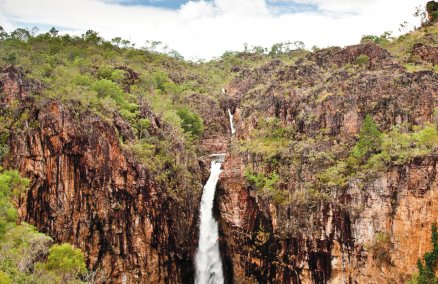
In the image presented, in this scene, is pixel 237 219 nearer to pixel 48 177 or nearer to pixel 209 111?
pixel 48 177

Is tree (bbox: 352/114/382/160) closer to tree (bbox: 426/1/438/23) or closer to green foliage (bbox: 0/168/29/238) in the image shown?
green foliage (bbox: 0/168/29/238)

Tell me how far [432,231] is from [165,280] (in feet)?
64.7

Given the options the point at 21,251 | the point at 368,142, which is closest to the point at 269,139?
the point at 368,142

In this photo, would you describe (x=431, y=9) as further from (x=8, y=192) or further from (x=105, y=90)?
(x=8, y=192)

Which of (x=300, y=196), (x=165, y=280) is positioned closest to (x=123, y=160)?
(x=165, y=280)

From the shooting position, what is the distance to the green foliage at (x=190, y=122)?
47.1 m

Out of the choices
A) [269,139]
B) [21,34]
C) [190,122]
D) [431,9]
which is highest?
[431,9]

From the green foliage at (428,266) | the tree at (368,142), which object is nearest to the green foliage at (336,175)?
the tree at (368,142)

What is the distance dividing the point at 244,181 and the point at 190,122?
1519 centimetres

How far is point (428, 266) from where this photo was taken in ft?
82.2

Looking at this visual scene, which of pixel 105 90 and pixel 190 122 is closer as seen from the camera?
pixel 105 90

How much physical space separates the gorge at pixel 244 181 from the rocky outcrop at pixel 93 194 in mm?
77

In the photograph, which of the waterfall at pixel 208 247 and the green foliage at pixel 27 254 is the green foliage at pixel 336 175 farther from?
the green foliage at pixel 27 254

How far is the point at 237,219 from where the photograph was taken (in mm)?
34375
